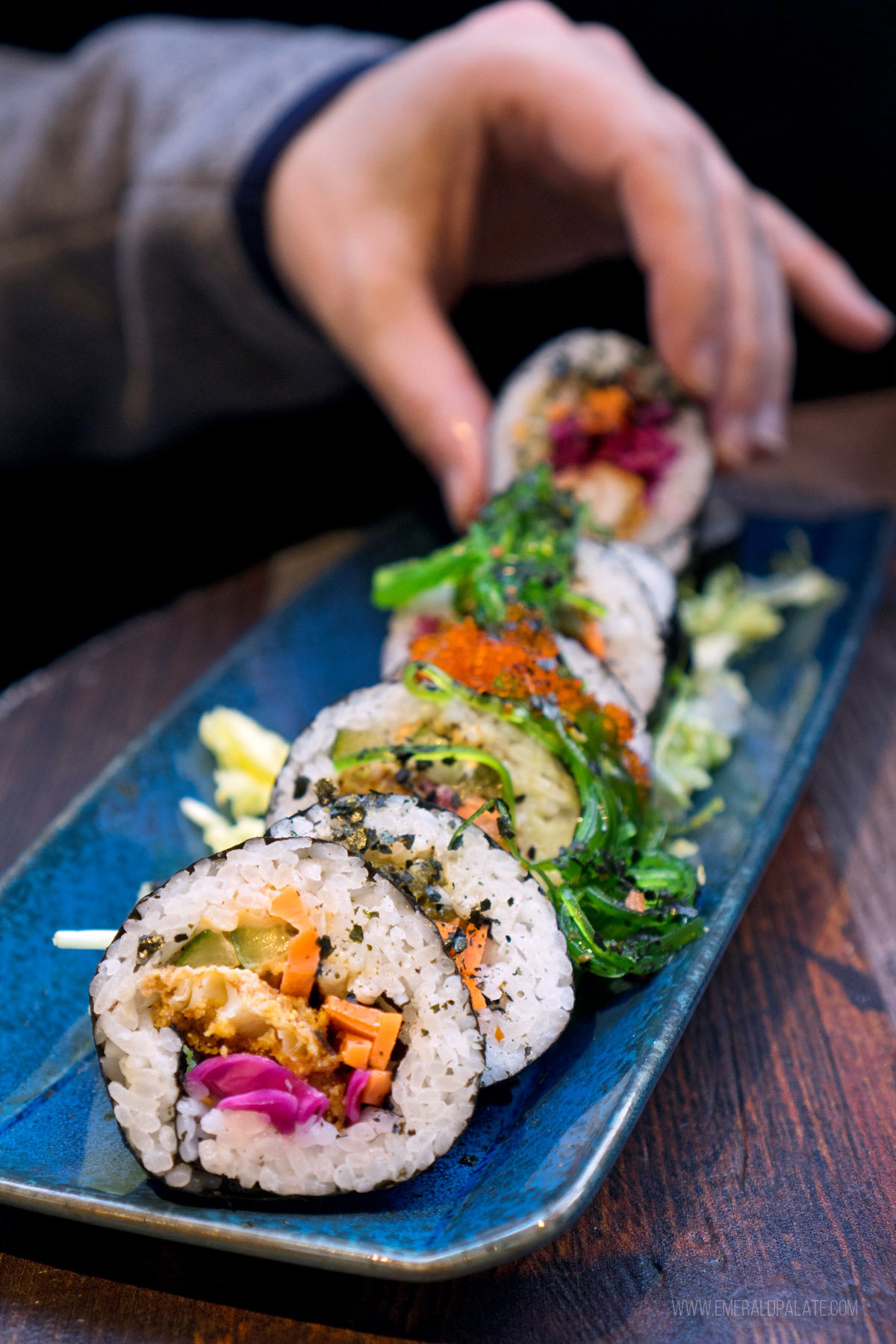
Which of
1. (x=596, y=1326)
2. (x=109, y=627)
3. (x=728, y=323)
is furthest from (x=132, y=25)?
(x=596, y=1326)

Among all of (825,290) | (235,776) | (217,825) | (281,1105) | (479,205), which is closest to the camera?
(281,1105)

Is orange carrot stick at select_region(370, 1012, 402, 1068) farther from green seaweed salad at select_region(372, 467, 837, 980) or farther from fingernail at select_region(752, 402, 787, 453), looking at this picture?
fingernail at select_region(752, 402, 787, 453)

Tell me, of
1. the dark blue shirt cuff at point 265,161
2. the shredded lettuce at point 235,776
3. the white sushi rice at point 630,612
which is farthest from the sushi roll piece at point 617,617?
the dark blue shirt cuff at point 265,161

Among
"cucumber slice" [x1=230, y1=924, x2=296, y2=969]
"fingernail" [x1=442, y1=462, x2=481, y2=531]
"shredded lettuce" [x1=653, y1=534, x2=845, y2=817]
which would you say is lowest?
"shredded lettuce" [x1=653, y1=534, x2=845, y2=817]

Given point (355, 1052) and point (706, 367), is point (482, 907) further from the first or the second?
point (706, 367)

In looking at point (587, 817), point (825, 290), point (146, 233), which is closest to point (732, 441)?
point (825, 290)

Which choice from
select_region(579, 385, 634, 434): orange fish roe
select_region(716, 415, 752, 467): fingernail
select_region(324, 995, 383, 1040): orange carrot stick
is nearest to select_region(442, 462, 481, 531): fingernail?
select_region(579, 385, 634, 434): orange fish roe

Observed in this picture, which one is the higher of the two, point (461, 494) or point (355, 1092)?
point (355, 1092)
